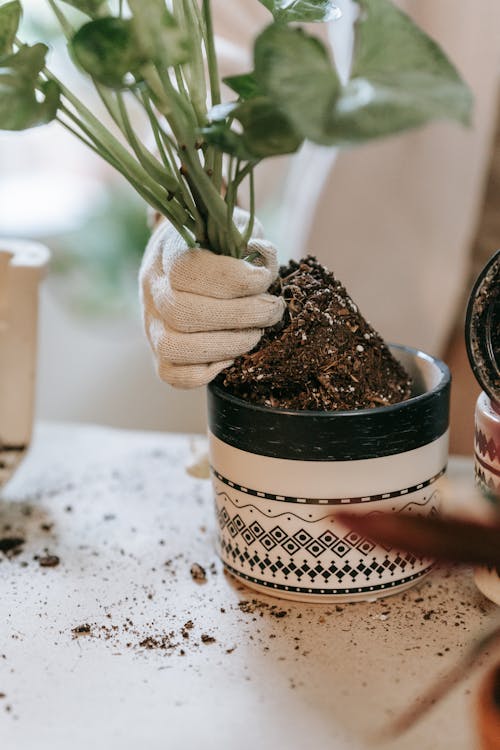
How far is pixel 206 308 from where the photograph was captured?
721 millimetres

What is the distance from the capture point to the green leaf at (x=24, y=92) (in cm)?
63

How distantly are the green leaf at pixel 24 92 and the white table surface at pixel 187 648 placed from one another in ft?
1.41

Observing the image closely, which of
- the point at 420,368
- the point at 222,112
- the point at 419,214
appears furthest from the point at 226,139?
the point at 419,214

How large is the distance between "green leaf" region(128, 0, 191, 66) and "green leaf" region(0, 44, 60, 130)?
109 millimetres

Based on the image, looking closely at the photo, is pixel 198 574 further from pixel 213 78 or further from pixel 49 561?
pixel 213 78

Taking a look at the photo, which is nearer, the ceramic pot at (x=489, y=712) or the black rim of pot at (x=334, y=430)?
the ceramic pot at (x=489, y=712)

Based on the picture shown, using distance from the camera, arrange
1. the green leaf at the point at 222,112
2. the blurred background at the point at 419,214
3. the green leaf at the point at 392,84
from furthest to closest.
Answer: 1. the blurred background at the point at 419,214
2. the green leaf at the point at 222,112
3. the green leaf at the point at 392,84

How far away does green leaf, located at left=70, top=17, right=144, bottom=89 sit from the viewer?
57 cm

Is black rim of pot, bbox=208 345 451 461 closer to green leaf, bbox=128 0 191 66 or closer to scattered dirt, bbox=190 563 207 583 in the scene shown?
scattered dirt, bbox=190 563 207 583

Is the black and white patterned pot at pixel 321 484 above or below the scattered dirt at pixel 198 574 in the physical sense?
above

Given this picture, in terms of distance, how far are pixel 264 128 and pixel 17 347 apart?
491mm

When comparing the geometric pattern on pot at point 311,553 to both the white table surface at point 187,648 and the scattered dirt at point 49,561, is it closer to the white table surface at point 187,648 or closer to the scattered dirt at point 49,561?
the white table surface at point 187,648

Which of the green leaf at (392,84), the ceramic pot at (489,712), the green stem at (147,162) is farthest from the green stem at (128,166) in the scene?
the ceramic pot at (489,712)

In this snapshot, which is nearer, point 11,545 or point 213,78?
point 213,78
